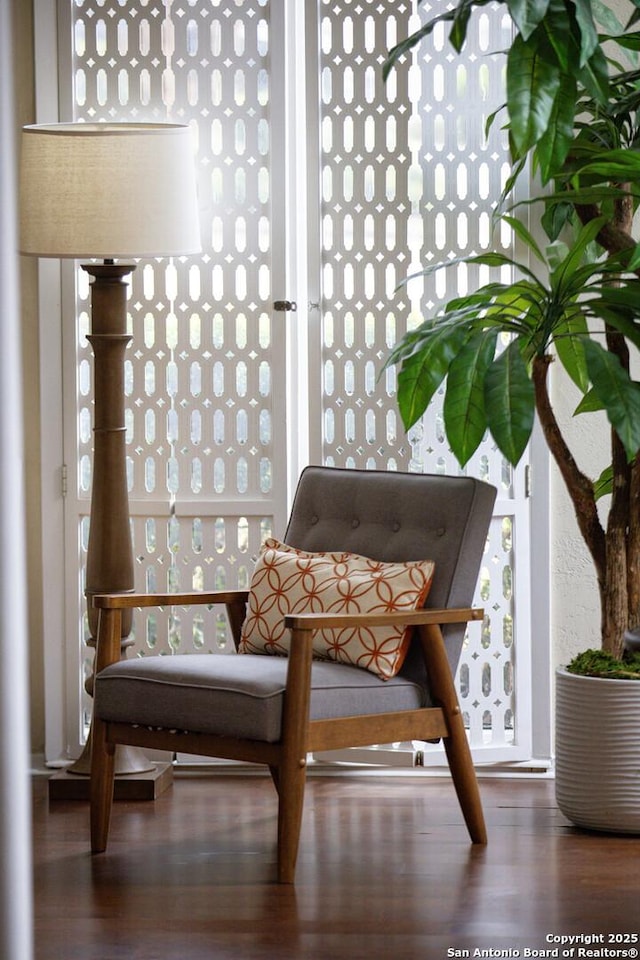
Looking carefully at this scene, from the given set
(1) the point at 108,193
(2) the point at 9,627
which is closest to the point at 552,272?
(1) the point at 108,193

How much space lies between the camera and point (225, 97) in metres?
3.73

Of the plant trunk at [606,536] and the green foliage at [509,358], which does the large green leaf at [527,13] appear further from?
the plant trunk at [606,536]

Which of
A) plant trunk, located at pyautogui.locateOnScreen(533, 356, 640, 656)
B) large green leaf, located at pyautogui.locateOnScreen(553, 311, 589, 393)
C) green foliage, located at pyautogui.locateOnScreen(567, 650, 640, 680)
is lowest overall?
green foliage, located at pyautogui.locateOnScreen(567, 650, 640, 680)

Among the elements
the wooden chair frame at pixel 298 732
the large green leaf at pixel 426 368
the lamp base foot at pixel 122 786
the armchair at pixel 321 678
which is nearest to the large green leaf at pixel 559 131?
the large green leaf at pixel 426 368

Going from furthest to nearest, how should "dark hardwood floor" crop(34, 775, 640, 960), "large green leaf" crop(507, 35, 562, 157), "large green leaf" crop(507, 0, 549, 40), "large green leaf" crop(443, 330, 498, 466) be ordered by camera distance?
"large green leaf" crop(443, 330, 498, 466), "large green leaf" crop(507, 35, 562, 157), "large green leaf" crop(507, 0, 549, 40), "dark hardwood floor" crop(34, 775, 640, 960)

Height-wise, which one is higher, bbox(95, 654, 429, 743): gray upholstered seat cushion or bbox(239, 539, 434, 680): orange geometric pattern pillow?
bbox(239, 539, 434, 680): orange geometric pattern pillow

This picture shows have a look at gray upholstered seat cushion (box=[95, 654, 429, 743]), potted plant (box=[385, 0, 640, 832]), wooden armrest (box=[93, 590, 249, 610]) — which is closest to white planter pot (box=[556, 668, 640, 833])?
potted plant (box=[385, 0, 640, 832])

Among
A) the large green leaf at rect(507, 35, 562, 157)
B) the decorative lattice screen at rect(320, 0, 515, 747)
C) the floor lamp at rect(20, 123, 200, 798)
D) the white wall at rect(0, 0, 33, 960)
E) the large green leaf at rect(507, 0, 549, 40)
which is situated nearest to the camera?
the white wall at rect(0, 0, 33, 960)

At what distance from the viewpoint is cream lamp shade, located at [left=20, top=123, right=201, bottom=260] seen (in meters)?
3.16

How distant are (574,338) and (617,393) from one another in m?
0.40

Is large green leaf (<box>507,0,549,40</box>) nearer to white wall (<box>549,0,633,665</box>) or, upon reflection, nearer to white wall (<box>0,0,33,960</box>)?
white wall (<box>549,0,633,665</box>)

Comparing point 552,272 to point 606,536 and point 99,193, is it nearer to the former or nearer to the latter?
point 606,536

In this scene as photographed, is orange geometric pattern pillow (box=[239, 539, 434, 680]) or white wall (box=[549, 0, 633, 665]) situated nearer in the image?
orange geometric pattern pillow (box=[239, 539, 434, 680])

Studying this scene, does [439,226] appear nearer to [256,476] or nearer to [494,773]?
[256,476]
